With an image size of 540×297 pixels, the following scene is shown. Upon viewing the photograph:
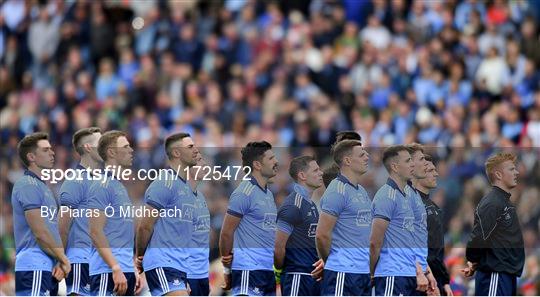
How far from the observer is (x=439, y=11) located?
2964cm

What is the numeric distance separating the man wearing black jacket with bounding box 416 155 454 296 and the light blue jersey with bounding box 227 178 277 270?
5.28 feet

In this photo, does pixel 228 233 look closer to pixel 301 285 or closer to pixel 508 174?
pixel 301 285

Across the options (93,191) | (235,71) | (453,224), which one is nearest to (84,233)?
(93,191)

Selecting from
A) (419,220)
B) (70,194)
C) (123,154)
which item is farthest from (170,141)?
(419,220)

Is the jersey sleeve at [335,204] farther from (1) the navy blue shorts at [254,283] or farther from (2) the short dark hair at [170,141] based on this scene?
(2) the short dark hair at [170,141]

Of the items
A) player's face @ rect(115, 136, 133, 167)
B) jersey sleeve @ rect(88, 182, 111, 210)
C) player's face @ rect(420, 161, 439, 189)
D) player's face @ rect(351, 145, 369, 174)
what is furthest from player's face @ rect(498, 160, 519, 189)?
jersey sleeve @ rect(88, 182, 111, 210)

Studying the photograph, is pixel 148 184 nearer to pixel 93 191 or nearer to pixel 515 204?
pixel 93 191

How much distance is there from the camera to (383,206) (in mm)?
18688

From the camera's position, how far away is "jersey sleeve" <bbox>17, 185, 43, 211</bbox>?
60.5 feet

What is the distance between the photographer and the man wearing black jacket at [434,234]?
1891cm

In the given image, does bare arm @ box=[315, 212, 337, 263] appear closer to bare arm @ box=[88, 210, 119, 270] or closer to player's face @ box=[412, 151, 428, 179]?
player's face @ box=[412, 151, 428, 179]

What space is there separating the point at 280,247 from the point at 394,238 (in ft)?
3.86

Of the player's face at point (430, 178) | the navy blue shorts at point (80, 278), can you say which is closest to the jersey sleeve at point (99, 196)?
the navy blue shorts at point (80, 278)

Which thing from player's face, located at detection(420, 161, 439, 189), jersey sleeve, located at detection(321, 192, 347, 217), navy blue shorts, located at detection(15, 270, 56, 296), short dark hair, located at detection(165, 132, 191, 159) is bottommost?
navy blue shorts, located at detection(15, 270, 56, 296)
